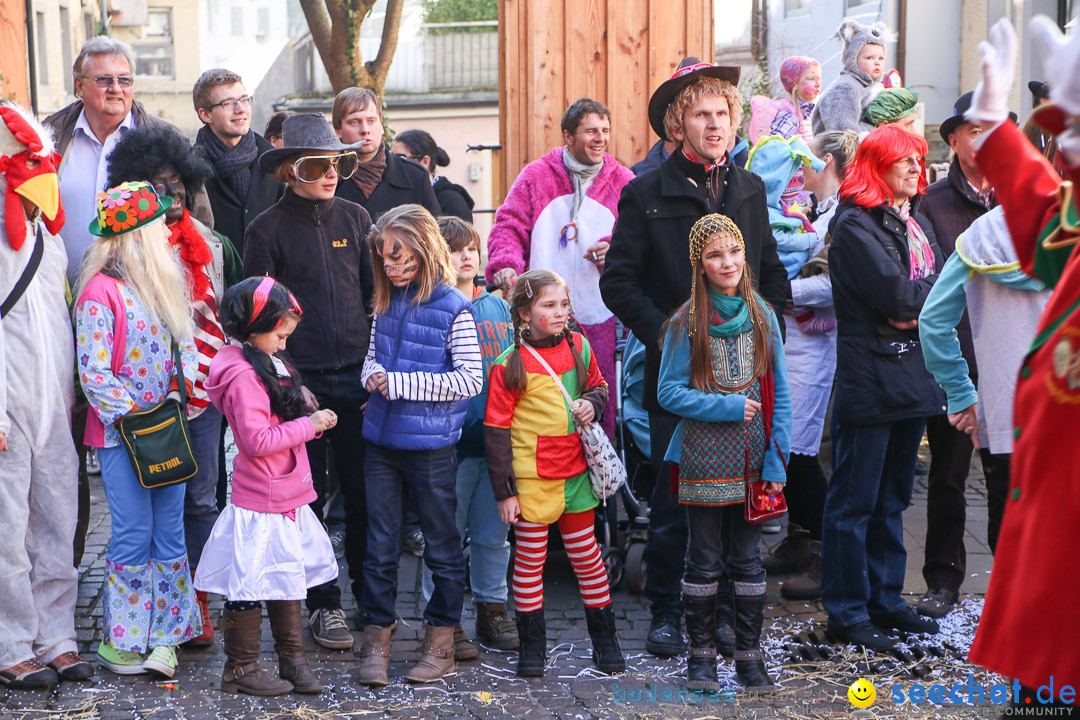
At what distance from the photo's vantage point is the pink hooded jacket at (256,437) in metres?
4.50

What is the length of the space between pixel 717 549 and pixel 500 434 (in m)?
Answer: 0.96

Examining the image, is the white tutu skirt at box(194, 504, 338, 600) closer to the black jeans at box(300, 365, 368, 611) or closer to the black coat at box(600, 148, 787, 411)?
the black jeans at box(300, 365, 368, 611)

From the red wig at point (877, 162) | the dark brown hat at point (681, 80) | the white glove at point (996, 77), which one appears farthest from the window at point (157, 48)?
the white glove at point (996, 77)

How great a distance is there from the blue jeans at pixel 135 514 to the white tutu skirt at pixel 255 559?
1.10ft

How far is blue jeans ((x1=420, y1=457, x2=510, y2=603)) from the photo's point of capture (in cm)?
521

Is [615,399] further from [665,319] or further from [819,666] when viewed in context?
[819,666]

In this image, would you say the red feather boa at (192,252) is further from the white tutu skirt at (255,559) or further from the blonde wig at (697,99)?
the blonde wig at (697,99)

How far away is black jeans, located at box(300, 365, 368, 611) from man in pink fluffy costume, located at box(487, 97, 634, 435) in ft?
3.99

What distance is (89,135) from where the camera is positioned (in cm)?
557

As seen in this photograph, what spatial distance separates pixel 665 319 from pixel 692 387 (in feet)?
1.36

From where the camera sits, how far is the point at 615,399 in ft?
19.9

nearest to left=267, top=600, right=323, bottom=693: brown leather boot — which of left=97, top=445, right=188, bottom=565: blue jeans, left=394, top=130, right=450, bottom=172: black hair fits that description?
left=97, top=445, right=188, bottom=565: blue jeans

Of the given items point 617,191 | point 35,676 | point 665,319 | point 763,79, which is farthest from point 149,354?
point 763,79

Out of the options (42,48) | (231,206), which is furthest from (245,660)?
(42,48)
